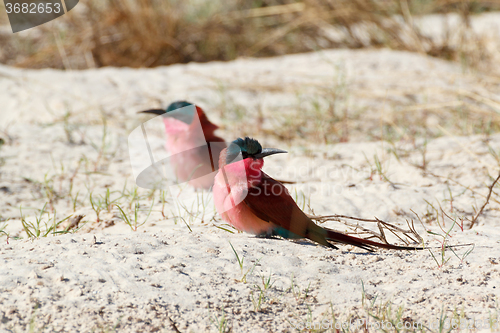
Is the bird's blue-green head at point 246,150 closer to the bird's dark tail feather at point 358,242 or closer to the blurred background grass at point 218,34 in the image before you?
the bird's dark tail feather at point 358,242

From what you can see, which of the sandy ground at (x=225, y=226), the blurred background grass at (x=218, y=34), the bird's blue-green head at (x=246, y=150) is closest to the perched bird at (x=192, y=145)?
the sandy ground at (x=225, y=226)

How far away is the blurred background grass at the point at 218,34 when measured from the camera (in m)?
5.41

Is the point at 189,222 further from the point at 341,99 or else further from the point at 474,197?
the point at 341,99

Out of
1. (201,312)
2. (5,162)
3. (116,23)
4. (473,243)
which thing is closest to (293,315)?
(201,312)

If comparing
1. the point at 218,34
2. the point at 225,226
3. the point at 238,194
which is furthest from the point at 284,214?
the point at 218,34

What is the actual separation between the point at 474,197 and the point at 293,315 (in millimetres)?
1389

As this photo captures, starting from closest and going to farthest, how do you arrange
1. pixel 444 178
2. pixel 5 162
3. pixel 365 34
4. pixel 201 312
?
pixel 201 312
pixel 444 178
pixel 5 162
pixel 365 34

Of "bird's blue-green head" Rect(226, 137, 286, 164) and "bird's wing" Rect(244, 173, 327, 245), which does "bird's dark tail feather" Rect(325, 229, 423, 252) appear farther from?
"bird's blue-green head" Rect(226, 137, 286, 164)

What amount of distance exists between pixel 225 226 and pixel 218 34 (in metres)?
4.52

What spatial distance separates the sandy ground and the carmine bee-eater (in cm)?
6

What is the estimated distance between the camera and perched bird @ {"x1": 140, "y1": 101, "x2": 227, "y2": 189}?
260 cm

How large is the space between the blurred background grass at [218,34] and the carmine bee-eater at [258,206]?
4.02 m

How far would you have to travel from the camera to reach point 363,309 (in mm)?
1343

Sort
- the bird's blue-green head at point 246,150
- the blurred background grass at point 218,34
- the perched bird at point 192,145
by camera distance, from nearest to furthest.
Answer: the bird's blue-green head at point 246,150 < the perched bird at point 192,145 < the blurred background grass at point 218,34
